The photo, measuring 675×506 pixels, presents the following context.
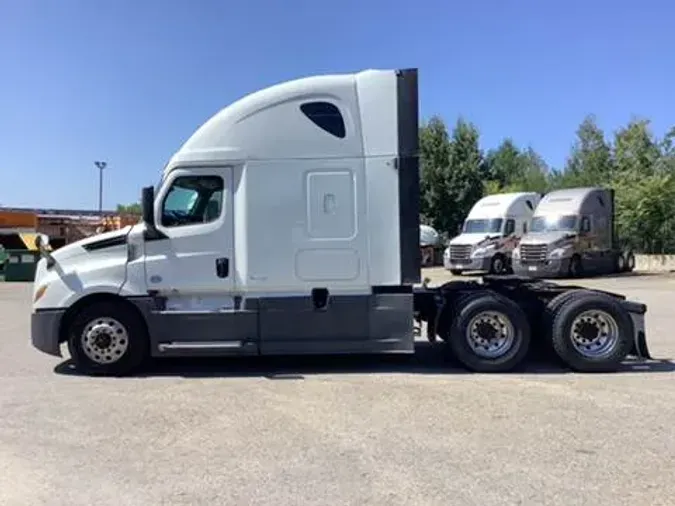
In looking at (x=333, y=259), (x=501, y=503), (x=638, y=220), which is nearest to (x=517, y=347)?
(x=333, y=259)

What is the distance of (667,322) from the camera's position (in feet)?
49.5

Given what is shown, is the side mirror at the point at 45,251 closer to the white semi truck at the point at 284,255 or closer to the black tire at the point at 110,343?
the white semi truck at the point at 284,255

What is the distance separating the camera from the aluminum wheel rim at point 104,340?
936cm

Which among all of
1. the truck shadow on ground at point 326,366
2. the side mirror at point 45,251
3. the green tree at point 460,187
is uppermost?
the green tree at point 460,187

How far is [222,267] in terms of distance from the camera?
30.9 ft

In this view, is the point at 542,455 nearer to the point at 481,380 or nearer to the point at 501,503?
the point at 501,503

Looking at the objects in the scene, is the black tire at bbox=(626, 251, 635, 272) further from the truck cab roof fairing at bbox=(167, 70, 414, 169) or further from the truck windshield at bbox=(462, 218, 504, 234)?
the truck cab roof fairing at bbox=(167, 70, 414, 169)

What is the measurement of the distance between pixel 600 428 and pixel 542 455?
1081 millimetres

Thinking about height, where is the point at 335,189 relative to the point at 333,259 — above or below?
above

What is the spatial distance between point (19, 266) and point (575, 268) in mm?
22513

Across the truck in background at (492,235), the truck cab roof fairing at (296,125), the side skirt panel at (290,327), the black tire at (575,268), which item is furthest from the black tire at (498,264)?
the truck cab roof fairing at (296,125)

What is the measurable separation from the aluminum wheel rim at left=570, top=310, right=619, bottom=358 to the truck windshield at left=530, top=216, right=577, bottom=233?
2213 centimetres

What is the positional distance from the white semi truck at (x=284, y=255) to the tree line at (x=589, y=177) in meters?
19.1

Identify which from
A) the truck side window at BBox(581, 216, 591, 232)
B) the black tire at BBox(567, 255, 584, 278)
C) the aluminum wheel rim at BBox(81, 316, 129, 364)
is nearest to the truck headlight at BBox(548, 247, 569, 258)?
the black tire at BBox(567, 255, 584, 278)
